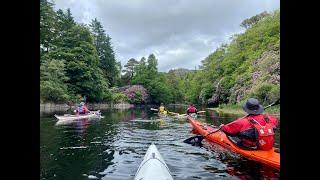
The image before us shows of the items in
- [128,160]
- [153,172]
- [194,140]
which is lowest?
[128,160]

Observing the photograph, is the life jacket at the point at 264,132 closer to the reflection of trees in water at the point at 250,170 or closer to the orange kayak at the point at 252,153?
the orange kayak at the point at 252,153

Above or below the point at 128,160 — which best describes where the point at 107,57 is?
above

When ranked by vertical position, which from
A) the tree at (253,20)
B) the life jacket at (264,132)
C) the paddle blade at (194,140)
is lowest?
the paddle blade at (194,140)

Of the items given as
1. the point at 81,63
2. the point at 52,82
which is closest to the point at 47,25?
the point at 81,63

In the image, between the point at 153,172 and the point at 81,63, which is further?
the point at 81,63

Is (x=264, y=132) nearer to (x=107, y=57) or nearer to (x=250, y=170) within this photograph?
(x=250, y=170)

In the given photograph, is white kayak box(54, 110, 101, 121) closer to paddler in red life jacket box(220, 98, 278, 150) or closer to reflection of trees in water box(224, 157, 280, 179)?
reflection of trees in water box(224, 157, 280, 179)

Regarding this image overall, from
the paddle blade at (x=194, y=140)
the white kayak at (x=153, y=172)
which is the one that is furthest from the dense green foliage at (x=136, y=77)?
the white kayak at (x=153, y=172)

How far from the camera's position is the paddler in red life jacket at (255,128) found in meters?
8.57

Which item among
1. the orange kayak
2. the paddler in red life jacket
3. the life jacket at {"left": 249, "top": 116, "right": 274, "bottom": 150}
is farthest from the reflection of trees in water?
the life jacket at {"left": 249, "top": 116, "right": 274, "bottom": 150}

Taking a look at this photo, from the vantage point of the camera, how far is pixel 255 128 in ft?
28.1

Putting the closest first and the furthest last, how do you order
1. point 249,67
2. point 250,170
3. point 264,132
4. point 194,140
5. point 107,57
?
point 250,170
point 264,132
point 194,140
point 249,67
point 107,57

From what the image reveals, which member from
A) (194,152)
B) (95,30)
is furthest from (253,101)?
(95,30)
